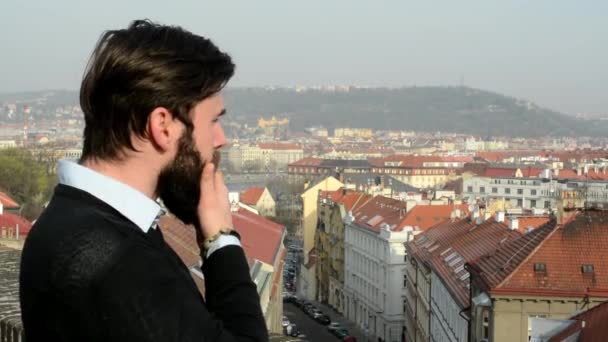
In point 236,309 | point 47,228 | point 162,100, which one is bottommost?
point 236,309

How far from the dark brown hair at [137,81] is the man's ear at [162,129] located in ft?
0.04

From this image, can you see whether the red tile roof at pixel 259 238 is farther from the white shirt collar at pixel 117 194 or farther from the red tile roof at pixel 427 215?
the white shirt collar at pixel 117 194

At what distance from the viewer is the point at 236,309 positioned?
7.59 feet

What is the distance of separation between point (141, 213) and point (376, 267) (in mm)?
44605

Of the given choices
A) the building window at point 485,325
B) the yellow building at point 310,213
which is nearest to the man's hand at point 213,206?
the building window at point 485,325

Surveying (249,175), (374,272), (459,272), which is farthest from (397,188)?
(249,175)

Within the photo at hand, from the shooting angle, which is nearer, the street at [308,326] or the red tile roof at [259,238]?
the red tile roof at [259,238]

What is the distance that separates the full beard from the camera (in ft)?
7.86

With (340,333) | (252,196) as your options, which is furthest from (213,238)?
(252,196)

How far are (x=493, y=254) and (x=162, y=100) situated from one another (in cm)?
2274

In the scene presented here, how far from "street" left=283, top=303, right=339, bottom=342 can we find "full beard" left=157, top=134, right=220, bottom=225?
121 feet

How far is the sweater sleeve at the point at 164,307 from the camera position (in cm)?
204

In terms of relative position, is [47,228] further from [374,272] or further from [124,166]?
[374,272]

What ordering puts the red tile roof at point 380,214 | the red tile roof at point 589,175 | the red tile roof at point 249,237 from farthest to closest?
the red tile roof at point 589,175 → the red tile roof at point 380,214 → the red tile roof at point 249,237
